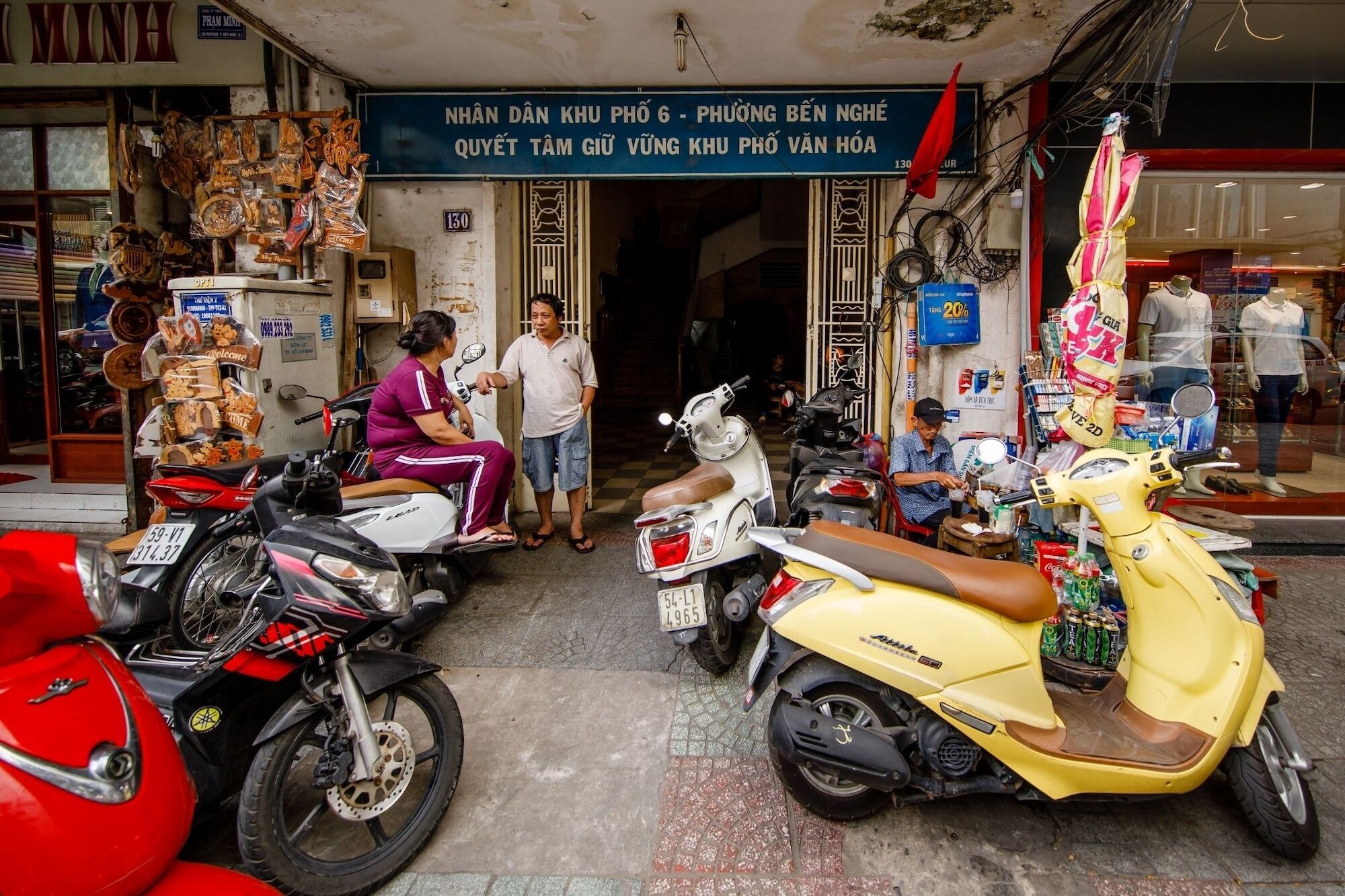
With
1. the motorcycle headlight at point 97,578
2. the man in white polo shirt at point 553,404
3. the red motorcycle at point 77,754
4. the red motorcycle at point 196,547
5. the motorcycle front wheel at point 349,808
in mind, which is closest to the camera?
the red motorcycle at point 77,754

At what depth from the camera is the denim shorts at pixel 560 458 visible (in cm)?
539

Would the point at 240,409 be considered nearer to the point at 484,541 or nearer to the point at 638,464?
the point at 484,541

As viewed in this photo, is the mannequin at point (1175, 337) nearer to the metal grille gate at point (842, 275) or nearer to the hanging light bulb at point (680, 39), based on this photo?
the metal grille gate at point (842, 275)

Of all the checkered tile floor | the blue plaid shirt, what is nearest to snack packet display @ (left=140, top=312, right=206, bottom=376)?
the checkered tile floor

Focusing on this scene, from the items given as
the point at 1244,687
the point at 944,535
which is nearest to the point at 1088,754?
the point at 1244,687

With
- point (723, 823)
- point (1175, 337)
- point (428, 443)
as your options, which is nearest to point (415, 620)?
point (723, 823)

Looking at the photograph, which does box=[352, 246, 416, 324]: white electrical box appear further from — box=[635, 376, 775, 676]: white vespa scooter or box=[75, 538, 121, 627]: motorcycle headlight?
box=[75, 538, 121, 627]: motorcycle headlight

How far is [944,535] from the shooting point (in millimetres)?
4020

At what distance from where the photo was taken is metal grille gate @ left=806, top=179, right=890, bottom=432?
238 inches

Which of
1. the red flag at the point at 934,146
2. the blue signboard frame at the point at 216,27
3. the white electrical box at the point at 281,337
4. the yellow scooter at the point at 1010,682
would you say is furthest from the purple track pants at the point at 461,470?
the blue signboard frame at the point at 216,27

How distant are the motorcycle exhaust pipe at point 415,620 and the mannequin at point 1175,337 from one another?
5.95 metres

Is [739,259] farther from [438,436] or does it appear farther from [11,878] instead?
[11,878]

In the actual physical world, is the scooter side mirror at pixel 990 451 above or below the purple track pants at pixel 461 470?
above

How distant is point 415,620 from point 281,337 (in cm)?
338
